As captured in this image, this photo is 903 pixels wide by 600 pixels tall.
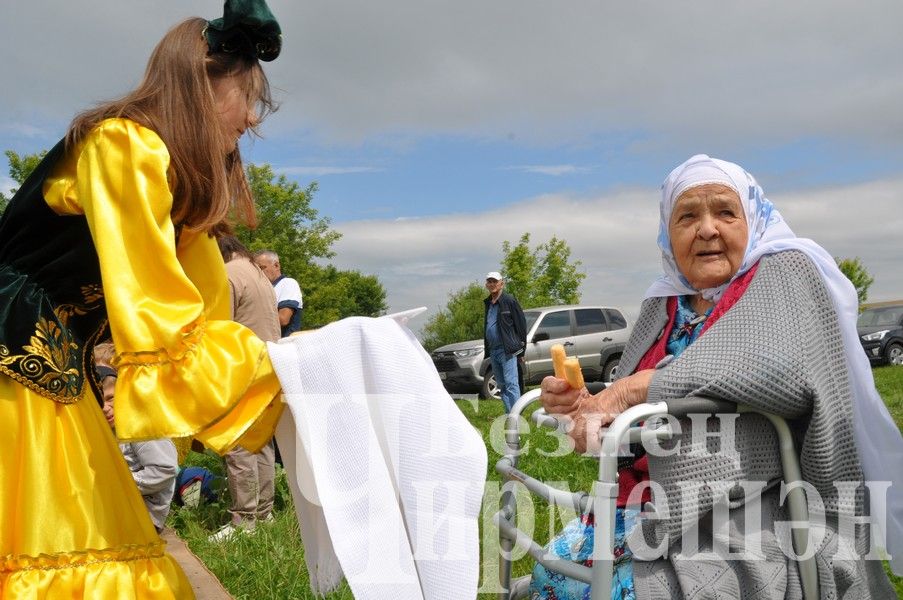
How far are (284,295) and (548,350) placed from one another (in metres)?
9.28

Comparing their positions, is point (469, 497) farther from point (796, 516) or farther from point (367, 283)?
point (367, 283)

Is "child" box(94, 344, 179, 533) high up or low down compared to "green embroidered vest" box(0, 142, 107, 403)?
down

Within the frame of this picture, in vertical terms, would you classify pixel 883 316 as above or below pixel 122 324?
above

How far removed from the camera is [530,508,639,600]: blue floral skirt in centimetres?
199

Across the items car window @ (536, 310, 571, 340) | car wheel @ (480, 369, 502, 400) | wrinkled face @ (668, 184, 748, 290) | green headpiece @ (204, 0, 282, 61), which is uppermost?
green headpiece @ (204, 0, 282, 61)

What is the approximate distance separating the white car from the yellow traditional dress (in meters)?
13.4

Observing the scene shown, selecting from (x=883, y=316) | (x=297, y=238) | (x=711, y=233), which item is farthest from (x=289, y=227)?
(x=711, y=233)

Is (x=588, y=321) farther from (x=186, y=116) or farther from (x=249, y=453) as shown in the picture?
(x=186, y=116)

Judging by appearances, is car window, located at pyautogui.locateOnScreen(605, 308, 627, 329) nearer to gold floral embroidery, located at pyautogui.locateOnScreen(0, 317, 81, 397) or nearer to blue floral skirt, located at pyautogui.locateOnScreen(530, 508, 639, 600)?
blue floral skirt, located at pyautogui.locateOnScreen(530, 508, 639, 600)

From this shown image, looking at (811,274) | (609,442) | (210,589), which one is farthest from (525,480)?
(210,589)

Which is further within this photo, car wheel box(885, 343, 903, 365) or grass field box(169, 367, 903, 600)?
car wheel box(885, 343, 903, 365)

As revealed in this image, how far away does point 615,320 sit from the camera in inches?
653

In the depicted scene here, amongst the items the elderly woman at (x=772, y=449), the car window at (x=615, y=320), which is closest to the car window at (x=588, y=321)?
the car window at (x=615, y=320)

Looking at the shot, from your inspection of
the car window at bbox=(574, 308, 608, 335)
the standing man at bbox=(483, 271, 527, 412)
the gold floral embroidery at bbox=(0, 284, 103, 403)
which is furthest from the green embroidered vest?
the car window at bbox=(574, 308, 608, 335)
